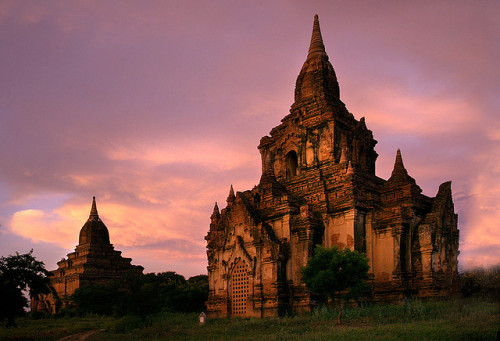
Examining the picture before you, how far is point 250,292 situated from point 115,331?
817cm

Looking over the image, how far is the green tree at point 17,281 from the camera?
75.8 feet

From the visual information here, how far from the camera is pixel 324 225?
28.2 m

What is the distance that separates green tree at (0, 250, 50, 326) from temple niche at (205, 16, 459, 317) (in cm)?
1146

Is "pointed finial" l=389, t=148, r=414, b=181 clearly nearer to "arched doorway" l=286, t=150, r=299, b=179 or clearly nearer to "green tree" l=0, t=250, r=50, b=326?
"arched doorway" l=286, t=150, r=299, b=179

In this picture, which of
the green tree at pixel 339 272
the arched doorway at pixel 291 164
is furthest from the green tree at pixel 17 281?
the arched doorway at pixel 291 164

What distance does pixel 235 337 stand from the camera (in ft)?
66.1

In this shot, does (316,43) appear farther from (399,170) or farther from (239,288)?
(239,288)

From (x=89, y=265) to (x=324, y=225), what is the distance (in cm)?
4165

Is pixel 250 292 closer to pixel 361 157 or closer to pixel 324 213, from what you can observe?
pixel 324 213

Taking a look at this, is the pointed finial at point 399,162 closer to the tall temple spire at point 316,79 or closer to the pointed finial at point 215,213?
the tall temple spire at point 316,79

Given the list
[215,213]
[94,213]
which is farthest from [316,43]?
[94,213]

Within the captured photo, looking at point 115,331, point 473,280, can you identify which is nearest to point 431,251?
point 473,280

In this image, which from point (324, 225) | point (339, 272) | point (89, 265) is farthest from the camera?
point (89, 265)

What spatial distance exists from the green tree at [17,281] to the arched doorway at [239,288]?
444 inches
